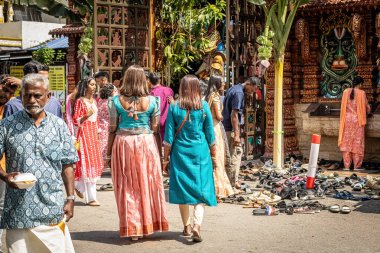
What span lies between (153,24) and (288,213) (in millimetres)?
6298

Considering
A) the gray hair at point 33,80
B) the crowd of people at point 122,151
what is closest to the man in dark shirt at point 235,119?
the crowd of people at point 122,151

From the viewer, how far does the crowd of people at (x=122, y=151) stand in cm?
442

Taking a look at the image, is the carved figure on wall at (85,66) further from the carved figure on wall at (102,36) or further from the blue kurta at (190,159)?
the blue kurta at (190,159)

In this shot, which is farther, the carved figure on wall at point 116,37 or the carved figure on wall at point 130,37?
the carved figure on wall at point 130,37

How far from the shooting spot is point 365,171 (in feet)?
42.3

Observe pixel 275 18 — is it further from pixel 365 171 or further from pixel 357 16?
pixel 365 171

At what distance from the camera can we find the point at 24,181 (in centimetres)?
421

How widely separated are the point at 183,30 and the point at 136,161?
920 centimetres

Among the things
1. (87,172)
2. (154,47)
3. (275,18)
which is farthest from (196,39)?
(87,172)

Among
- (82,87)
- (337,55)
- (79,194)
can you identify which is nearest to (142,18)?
(82,87)

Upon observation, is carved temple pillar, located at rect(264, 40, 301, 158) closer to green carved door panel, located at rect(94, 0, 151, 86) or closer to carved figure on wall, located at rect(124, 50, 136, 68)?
green carved door panel, located at rect(94, 0, 151, 86)

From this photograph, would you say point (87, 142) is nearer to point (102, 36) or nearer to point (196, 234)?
point (196, 234)

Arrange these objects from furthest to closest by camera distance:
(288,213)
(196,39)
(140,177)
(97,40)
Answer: (196,39), (97,40), (288,213), (140,177)

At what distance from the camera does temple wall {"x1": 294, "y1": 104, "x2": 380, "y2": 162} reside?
13.1 metres
